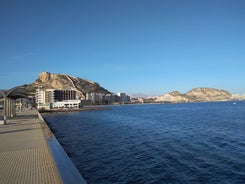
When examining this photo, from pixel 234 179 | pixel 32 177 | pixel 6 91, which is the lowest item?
pixel 234 179

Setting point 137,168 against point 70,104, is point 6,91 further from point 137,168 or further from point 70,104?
point 70,104

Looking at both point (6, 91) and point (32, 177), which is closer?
point (32, 177)

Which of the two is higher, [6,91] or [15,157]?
[6,91]

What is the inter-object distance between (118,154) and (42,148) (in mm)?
5996

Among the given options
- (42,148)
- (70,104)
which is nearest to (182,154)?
(42,148)

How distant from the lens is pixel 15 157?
41.2 feet

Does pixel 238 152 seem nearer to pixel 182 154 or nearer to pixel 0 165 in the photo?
pixel 182 154

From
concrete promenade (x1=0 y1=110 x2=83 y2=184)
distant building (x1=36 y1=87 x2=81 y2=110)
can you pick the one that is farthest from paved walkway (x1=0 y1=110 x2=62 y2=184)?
distant building (x1=36 y1=87 x2=81 y2=110)

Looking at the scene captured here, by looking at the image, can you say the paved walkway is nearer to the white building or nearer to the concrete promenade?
the concrete promenade

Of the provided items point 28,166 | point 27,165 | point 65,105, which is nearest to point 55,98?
point 65,105

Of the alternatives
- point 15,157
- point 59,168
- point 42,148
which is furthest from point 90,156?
point 59,168

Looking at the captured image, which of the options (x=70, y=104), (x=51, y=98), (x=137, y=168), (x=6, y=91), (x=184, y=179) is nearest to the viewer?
(x=184, y=179)

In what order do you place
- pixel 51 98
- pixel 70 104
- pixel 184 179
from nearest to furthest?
pixel 184 179 → pixel 70 104 → pixel 51 98

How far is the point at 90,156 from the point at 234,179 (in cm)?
982
